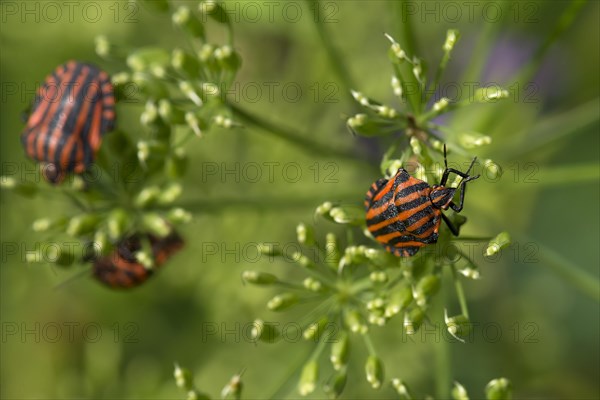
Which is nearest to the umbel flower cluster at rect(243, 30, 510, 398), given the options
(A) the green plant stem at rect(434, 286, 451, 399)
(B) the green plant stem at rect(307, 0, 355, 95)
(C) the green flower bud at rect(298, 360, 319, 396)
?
(C) the green flower bud at rect(298, 360, 319, 396)

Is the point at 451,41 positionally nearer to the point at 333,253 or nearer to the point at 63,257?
the point at 333,253

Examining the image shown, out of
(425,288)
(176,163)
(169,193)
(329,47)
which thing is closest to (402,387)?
(425,288)

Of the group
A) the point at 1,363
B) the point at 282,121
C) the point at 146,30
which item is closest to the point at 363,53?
the point at 282,121

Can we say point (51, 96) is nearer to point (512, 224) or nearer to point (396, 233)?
point (396, 233)

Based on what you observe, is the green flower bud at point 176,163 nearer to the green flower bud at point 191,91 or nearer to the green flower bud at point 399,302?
the green flower bud at point 191,91

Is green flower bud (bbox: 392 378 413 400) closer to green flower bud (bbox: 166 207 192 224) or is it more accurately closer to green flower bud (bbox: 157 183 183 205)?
green flower bud (bbox: 166 207 192 224)

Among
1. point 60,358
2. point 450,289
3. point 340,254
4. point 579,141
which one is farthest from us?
point 579,141
